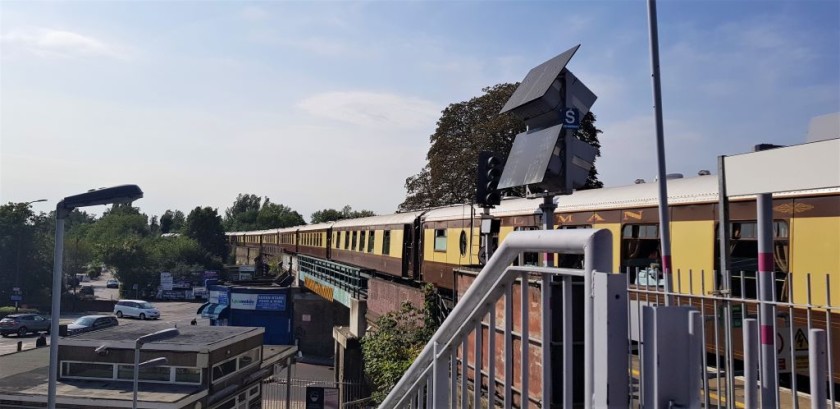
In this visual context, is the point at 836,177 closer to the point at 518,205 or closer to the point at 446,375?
the point at 446,375

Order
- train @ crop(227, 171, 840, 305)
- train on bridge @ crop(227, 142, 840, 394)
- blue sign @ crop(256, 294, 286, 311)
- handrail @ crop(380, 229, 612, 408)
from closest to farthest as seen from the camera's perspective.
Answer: handrail @ crop(380, 229, 612, 408)
train on bridge @ crop(227, 142, 840, 394)
train @ crop(227, 171, 840, 305)
blue sign @ crop(256, 294, 286, 311)

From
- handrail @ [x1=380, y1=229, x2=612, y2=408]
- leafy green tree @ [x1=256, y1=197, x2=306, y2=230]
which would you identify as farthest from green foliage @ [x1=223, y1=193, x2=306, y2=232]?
handrail @ [x1=380, y1=229, x2=612, y2=408]

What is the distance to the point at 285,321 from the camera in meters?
29.0

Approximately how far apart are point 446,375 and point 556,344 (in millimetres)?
798

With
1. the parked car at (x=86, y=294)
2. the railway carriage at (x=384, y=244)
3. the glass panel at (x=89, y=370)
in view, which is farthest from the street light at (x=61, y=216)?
the parked car at (x=86, y=294)

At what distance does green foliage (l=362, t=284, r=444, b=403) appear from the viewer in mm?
11461

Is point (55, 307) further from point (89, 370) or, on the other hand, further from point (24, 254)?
point (24, 254)

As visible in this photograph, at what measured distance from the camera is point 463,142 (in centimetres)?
3316

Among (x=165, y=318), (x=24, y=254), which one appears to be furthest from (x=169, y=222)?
(x=165, y=318)

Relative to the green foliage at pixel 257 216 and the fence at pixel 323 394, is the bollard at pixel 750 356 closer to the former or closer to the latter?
the fence at pixel 323 394

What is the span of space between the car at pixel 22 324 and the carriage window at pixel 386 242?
83.4 ft

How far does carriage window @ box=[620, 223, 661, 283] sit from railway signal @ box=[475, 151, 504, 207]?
235 cm

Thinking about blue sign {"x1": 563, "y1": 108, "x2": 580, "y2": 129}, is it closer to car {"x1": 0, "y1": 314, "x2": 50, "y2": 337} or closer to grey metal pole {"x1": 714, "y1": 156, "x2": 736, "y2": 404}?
grey metal pole {"x1": 714, "y1": 156, "x2": 736, "y2": 404}

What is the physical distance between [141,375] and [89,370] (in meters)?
1.35
